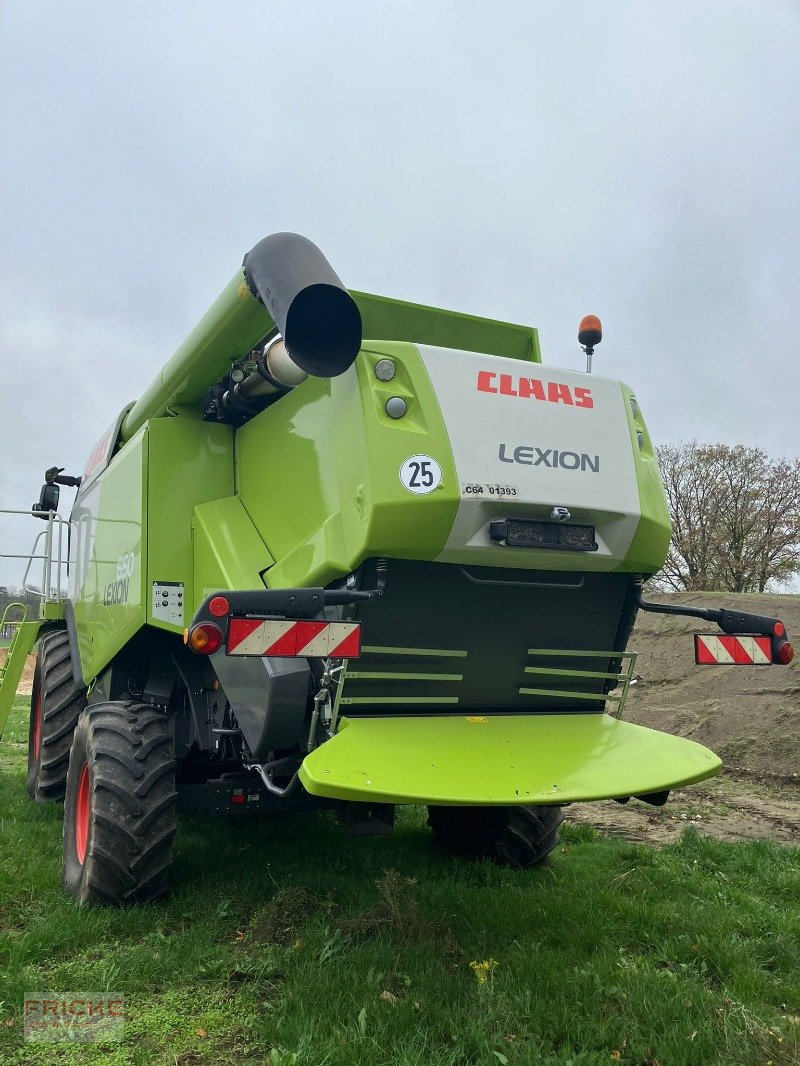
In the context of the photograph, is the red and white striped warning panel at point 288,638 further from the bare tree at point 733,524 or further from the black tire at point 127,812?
the bare tree at point 733,524

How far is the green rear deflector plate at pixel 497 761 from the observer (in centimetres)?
319

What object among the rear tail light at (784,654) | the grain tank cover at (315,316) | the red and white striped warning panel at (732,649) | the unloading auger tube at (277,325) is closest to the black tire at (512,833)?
the red and white striped warning panel at (732,649)

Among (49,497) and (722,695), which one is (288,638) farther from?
(722,695)

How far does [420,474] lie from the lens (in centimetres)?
337

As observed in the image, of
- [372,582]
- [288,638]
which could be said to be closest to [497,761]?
[372,582]

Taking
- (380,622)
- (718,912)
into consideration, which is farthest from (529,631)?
(718,912)

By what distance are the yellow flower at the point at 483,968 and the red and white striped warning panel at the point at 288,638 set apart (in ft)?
4.30

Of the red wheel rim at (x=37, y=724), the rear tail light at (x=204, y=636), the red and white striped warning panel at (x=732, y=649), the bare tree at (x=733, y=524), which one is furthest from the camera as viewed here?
the bare tree at (x=733, y=524)

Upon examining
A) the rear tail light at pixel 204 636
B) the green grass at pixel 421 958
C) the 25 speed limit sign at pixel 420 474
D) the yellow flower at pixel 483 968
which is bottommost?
the green grass at pixel 421 958

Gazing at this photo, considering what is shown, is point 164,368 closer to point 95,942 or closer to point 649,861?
point 95,942

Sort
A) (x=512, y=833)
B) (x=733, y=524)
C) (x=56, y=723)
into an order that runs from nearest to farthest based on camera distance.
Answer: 1. (x=512, y=833)
2. (x=56, y=723)
3. (x=733, y=524)

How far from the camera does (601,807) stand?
6898 mm

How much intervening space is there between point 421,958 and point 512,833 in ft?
4.83

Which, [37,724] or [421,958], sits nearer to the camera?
[421,958]
